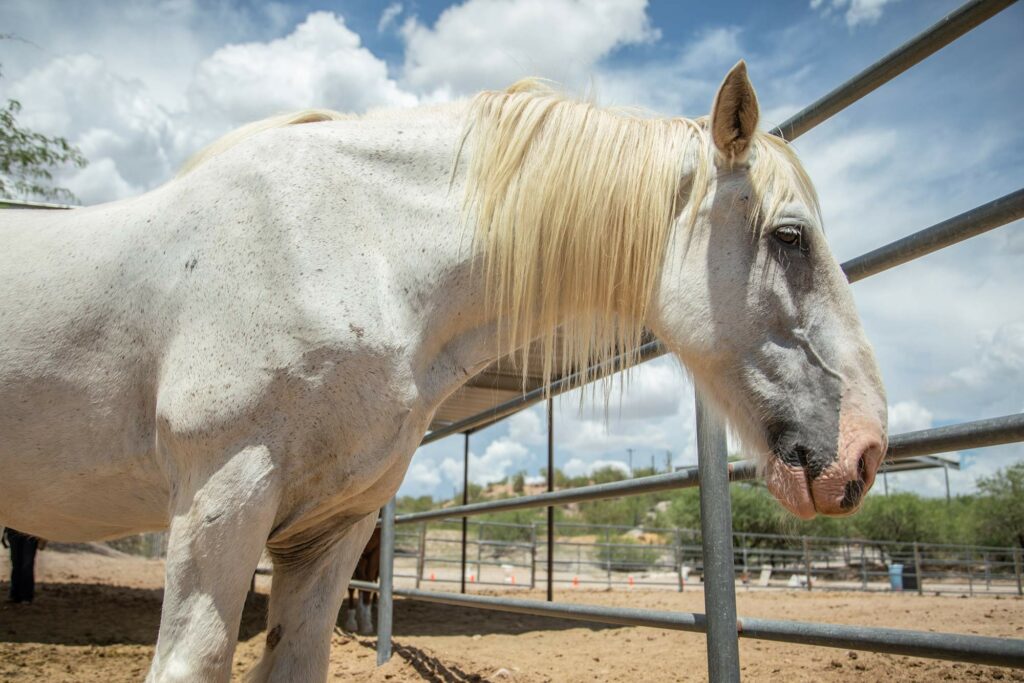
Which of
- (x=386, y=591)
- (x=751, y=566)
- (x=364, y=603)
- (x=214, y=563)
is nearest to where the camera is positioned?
(x=214, y=563)

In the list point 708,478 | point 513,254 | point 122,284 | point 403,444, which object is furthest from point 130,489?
point 708,478

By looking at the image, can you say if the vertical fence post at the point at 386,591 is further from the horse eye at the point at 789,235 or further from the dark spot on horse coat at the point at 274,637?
the horse eye at the point at 789,235

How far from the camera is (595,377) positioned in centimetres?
215

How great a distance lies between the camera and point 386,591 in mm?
4473

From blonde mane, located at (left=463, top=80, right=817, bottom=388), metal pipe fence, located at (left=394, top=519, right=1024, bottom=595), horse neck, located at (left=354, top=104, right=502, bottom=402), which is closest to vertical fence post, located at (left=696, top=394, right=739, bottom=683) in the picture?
blonde mane, located at (left=463, top=80, right=817, bottom=388)

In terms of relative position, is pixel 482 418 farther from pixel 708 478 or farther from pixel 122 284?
pixel 122 284

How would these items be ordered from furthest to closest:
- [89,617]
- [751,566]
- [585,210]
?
1. [751,566]
2. [89,617]
3. [585,210]

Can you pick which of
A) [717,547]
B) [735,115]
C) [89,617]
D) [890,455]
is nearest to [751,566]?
[89,617]

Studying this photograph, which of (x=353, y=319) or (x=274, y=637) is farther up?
(x=353, y=319)

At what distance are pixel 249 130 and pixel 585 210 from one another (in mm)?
965

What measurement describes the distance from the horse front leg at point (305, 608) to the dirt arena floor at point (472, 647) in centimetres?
197

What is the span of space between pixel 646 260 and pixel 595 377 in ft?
1.59

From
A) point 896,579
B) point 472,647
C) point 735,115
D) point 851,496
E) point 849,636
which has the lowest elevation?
point 472,647

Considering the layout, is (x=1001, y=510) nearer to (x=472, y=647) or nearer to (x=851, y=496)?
(x=472, y=647)
